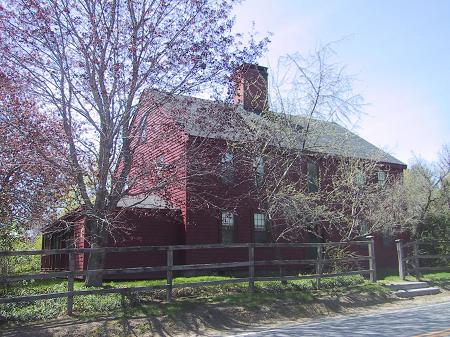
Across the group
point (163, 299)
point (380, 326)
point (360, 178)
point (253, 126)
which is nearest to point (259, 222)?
point (360, 178)

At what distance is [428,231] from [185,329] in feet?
63.2

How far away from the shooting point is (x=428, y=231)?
81.7 ft

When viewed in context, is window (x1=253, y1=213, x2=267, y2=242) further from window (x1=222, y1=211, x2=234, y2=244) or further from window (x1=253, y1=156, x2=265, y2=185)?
window (x1=253, y1=156, x2=265, y2=185)

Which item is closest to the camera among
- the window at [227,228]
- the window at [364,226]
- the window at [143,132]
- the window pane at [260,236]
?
the window at [143,132]

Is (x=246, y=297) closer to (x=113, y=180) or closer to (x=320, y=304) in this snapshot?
(x=320, y=304)

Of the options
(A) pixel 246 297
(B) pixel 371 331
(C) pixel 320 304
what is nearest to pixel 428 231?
(C) pixel 320 304

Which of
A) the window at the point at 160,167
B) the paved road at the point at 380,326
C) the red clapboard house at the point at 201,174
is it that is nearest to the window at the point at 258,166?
the red clapboard house at the point at 201,174

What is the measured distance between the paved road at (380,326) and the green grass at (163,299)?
77.4 inches

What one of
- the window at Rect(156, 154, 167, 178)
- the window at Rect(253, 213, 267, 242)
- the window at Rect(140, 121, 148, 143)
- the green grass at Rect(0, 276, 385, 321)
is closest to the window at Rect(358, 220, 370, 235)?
the window at Rect(253, 213, 267, 242)

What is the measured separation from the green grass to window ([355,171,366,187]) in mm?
4395

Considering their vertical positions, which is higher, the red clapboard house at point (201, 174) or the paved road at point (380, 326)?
the red clapboard house at point (201, 174)

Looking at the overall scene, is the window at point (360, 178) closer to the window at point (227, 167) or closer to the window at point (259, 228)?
the window at point (259, 228)

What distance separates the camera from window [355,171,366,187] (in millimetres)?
17922

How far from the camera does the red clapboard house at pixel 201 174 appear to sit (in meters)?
12.5
